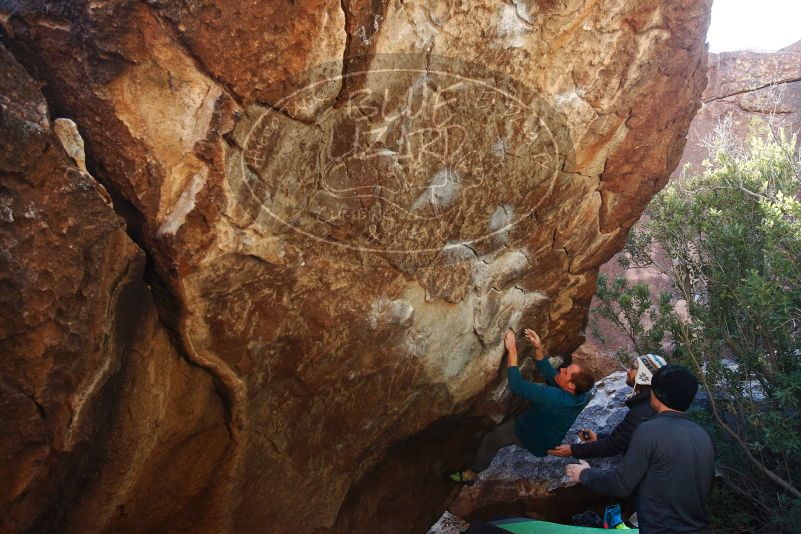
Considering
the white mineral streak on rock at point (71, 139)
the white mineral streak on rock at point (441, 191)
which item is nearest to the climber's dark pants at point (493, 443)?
the white mineral streak on rock at point (441, 191)

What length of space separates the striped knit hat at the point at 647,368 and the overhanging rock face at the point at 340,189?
873mm

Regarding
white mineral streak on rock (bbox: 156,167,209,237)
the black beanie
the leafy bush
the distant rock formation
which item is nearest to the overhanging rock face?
white mineral streak on rock (bbox: 156,167,209,237)

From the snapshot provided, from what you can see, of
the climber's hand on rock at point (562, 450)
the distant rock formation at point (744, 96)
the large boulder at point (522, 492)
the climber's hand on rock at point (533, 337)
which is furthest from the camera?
the distant rock formation at point (744, 96)

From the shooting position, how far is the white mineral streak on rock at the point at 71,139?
2609mm

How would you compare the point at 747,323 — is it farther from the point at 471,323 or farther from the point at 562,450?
the point at 471,323

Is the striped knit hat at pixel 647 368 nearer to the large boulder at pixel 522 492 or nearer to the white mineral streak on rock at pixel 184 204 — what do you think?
the large boulder at pixel 522 492

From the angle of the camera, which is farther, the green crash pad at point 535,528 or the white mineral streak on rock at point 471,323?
the white mineral streak on rock at point 471,323

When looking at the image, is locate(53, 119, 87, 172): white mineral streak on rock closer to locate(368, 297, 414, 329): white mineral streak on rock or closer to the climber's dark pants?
locate(368, 297, 414, 329): white mineral streak on rock

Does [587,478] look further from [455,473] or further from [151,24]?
[151,24]

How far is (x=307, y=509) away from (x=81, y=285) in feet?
7.34

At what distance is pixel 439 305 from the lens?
169 inches

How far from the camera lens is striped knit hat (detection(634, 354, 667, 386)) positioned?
14.9 feet

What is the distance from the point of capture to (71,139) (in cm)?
263

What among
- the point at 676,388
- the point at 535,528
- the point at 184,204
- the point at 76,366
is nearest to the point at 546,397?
the point at 535,528
